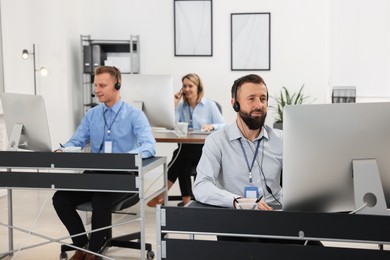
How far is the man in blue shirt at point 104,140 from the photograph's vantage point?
3.91 metres

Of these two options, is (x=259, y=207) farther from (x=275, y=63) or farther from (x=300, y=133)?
(x=275, y=63)

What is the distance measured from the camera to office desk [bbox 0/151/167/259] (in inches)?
141

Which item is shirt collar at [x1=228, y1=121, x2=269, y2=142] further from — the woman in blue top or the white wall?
the white wall

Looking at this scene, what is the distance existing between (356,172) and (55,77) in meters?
5.28

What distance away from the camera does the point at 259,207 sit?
234 centimetres

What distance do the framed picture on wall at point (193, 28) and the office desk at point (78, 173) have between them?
361cm

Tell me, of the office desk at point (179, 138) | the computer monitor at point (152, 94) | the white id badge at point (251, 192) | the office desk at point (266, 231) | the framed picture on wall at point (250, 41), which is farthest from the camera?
the framed picture on wall at point (250, 41)

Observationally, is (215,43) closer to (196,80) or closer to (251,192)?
(196,80)

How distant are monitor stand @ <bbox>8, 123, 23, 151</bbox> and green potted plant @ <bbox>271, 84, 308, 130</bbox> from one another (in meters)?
3.49

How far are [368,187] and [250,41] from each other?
507 centimetres

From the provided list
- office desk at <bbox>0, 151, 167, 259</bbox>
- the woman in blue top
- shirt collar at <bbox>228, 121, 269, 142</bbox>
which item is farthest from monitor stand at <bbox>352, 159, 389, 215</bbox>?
the woman in blue top

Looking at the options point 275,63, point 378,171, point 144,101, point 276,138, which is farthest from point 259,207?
point 275,63

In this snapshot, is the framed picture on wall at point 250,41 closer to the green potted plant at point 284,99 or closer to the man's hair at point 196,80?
the green potted plant at point 284,99

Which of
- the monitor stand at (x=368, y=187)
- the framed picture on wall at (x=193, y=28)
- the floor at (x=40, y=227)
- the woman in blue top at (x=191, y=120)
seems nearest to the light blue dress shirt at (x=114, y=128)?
the floor at (x=40, y=227)
